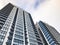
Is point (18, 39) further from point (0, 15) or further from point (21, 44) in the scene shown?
point (0, 15)

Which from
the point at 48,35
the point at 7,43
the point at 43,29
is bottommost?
the point at 7,43

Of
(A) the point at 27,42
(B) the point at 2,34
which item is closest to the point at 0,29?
(B) the point at 2,34

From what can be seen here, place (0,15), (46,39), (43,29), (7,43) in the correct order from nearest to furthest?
(7,43) < (0,15) < (46,39) < (43,29)

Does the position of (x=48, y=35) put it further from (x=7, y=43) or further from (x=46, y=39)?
(x=7, y=43)

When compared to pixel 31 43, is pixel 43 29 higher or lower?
higher

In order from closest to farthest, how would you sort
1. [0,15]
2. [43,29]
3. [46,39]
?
[0,15] < [46,39] < [43,29]

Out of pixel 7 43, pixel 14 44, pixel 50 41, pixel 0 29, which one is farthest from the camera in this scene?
pixel 50 41

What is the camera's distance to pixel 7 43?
167ft

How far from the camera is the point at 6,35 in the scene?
186ft

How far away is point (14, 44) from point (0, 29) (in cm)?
1224

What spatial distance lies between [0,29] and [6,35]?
601 centimetres

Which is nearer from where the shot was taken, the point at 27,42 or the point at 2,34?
the point at 2,34

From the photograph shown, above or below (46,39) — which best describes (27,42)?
below

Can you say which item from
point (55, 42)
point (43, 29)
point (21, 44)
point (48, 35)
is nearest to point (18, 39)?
point (21, 44)
